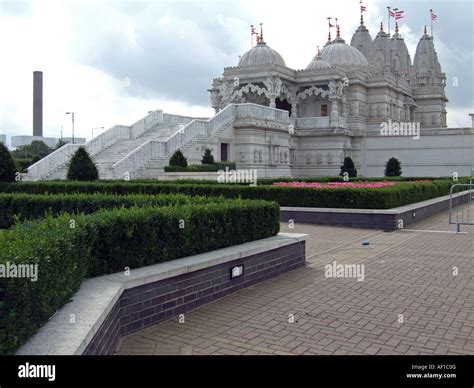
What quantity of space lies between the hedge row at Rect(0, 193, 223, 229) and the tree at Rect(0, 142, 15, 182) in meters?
7.48

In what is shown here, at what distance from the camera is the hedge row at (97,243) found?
15.9ft

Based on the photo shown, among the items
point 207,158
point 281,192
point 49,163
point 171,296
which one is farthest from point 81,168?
point 171,296

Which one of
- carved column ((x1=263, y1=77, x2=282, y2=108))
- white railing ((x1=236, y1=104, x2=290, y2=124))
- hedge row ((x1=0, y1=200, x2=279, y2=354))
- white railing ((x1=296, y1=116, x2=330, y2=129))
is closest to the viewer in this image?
hedge row ((x1=0, y1=200, x2=279, y2=354))

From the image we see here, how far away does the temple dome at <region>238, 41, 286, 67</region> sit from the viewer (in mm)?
48812

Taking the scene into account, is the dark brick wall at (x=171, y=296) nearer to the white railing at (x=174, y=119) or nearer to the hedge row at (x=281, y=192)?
the hedge row at (x=281, y=192)

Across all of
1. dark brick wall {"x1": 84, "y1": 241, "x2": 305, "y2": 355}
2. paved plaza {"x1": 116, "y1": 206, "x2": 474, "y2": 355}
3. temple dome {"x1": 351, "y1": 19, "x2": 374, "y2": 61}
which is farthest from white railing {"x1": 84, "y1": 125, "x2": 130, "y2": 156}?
temple dome {"x1": 351, "y1": 19, "x2": 374, "y2": 61}

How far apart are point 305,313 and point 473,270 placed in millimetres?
4722

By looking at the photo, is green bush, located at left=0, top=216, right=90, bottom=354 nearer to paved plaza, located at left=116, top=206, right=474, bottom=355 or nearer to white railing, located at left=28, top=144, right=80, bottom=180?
paved plaza, located at left=116, top=206, right=474, bottom=355

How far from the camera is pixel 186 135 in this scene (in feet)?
112

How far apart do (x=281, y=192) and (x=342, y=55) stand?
128 feet

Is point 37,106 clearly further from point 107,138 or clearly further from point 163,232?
point 163,232

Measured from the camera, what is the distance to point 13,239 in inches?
240
